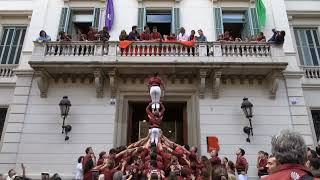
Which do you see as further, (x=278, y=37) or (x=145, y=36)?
(x=145, y=36)

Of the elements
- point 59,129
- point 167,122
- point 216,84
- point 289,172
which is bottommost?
point 289,172

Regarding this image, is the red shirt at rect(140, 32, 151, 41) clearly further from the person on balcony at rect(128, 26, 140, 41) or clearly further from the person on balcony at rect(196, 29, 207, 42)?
the person on balcony at rect(196, 29, 207, 42)

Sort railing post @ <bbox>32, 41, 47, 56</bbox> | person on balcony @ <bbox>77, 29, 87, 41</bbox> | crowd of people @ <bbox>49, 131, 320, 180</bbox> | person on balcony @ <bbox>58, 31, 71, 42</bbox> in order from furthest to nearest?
person on balcony @ <bbox>77, 29, 87, 41</bbox>
person on balcony @ <bbox>58, 31, 71, 42</bbox>
railing post @ <bbox>32, 41, 47, 56</bbox>
crowd of people @ <bbox>49, 131, 320, 180</bbox>

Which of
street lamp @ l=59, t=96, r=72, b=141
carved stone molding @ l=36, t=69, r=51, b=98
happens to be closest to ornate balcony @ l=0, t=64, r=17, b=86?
carved stone molding @ l=36, t=69, r=51, b=98

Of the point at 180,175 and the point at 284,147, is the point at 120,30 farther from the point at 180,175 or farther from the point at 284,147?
the point at 284,147

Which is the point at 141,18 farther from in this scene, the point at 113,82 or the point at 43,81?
the point at 43,81

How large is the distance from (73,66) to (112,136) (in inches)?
129

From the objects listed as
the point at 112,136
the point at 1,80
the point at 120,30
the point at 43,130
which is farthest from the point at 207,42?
the point at 1,80

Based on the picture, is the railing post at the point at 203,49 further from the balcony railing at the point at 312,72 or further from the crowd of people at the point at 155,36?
the balcony railing at the point at 312,72

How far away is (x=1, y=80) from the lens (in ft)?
52.7

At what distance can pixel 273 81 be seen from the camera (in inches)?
551

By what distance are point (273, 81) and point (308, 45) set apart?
447cm

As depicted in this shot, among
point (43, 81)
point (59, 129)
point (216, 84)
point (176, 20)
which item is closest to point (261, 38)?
point (216, 84)

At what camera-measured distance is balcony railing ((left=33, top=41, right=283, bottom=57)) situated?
14180 millimetres
